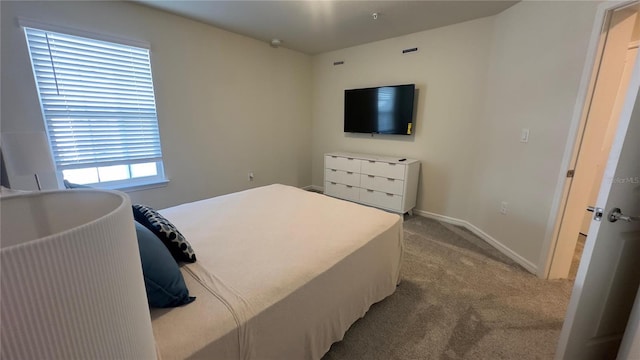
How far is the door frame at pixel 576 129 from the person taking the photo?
1780 mm

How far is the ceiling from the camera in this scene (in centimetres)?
257

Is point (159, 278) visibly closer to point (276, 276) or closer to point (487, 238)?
point (276, 276)

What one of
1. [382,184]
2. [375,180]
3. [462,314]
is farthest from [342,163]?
[462,314]

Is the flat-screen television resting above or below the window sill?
above

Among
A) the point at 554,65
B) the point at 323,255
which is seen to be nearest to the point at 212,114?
the point at 323,255

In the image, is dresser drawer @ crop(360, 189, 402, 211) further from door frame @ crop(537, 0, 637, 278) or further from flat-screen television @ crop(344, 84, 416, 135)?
door frame @ crop(537, 0, 637, 278)

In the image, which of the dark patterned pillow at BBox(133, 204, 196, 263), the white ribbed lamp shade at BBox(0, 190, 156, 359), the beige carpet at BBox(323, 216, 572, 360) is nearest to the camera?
the white ribbed lamp shade at BBox(0, 190, 156, 359)

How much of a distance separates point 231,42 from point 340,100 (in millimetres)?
1817

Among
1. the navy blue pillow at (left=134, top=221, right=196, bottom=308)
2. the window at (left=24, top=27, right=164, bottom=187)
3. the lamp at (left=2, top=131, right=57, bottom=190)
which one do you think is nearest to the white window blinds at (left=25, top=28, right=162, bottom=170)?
the window at (left=24, top=27, right=164, bottom=187)

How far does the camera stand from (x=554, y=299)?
1.94m

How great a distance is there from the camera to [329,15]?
2.83m

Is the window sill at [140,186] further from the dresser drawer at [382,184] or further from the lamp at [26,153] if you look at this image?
the dresser drawer at [382,184]

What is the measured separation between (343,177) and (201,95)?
7.37 feet

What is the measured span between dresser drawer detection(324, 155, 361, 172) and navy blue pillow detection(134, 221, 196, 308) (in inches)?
119
